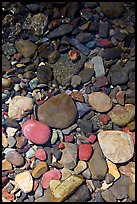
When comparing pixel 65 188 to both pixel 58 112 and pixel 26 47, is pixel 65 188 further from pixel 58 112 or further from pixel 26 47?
pixel 26 47

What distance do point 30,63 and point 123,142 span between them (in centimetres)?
74

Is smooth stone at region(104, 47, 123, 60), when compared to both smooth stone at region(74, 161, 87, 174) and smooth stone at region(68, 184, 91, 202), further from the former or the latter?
smooth stone at region(68, 184, 91, 202)

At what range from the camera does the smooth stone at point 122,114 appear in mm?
2129

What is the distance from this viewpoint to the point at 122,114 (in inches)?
84.1

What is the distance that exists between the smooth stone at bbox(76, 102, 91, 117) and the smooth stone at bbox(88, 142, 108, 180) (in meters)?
0.23

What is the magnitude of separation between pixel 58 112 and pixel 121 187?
0.56 metres

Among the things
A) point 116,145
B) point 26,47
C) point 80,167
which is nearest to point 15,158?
point 80,167

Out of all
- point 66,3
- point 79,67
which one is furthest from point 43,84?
point 66,3

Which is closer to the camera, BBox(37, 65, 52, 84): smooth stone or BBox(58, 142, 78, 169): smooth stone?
BBox(58, 142, 78, 169): smooth stone

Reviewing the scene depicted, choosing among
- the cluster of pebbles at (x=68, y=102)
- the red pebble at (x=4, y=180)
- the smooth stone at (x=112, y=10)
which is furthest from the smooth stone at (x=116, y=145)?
the smooth stone at (x=112, y=10)

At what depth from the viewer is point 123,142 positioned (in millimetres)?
2084

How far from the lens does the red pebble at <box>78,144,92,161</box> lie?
207cm

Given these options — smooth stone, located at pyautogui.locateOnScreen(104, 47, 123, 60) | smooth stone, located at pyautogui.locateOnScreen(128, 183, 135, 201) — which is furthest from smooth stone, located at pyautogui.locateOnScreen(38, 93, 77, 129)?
smooth stone, located at pyautogui.locateOnScreen(128, 183, 135, 201)

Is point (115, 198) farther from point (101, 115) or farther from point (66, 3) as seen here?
point (66, 3)
